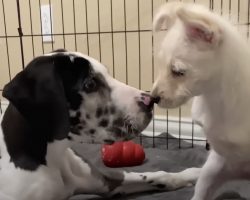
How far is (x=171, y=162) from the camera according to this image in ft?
6.97

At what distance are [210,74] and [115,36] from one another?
4.67 feet

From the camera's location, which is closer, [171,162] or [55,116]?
[55,116]

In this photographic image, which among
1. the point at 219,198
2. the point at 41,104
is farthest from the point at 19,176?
the point at 219,198

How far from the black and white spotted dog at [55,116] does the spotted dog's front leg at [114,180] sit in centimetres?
16

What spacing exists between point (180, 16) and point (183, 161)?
1048 millimetres

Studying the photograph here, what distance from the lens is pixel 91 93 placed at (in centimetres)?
137

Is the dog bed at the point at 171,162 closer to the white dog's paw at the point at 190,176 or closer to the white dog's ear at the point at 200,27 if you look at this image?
the white dog's paw at the point at 190,176

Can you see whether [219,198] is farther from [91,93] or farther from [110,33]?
[110,33]

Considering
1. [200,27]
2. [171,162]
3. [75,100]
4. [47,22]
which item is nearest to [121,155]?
[171,162]

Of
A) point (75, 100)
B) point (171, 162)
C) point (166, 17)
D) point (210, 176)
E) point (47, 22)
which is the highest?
point (166, 17)

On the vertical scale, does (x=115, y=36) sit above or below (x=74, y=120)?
above

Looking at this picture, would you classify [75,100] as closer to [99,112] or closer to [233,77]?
[99,112]

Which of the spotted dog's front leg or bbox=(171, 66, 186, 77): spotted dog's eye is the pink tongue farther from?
the spotted dog's front leg

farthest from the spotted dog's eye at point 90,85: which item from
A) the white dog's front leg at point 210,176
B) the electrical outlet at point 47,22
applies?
the electrical outlet at point 47,22
